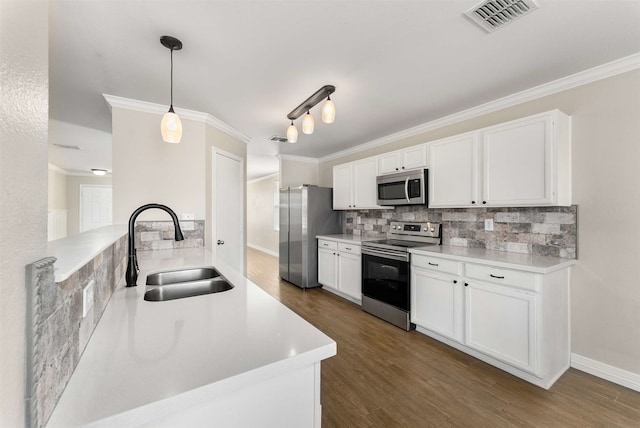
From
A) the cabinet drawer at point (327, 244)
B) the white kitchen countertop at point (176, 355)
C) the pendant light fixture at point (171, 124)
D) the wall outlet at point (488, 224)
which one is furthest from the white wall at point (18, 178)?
the cabinet drawer at point (327, 244)

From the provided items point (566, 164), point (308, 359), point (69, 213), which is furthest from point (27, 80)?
point (69, 213)

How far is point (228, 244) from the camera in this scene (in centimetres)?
369

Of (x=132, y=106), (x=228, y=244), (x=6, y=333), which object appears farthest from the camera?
(x=228, y=244)

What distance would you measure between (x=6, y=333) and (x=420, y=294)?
2971 millimetres

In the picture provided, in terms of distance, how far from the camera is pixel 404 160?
3.46m

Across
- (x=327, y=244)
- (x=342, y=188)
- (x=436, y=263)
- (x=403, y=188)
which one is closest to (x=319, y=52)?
(x=403, y=188)

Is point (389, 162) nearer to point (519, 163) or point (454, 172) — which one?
point (454, 172)

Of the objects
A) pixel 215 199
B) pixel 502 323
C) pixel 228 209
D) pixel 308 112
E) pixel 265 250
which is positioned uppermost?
pixel 308 112

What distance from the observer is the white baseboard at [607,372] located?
79.3 inches

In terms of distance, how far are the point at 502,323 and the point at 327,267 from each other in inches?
101

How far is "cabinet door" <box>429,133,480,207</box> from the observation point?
8.96 ft

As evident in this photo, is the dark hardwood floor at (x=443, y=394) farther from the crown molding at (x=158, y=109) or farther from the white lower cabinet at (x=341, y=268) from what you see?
the crown molding at (x=158, y=109)

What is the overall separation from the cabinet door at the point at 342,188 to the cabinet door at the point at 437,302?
1.80 m

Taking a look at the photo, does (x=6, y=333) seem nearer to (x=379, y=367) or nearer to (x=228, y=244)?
(x=379, y=367)
